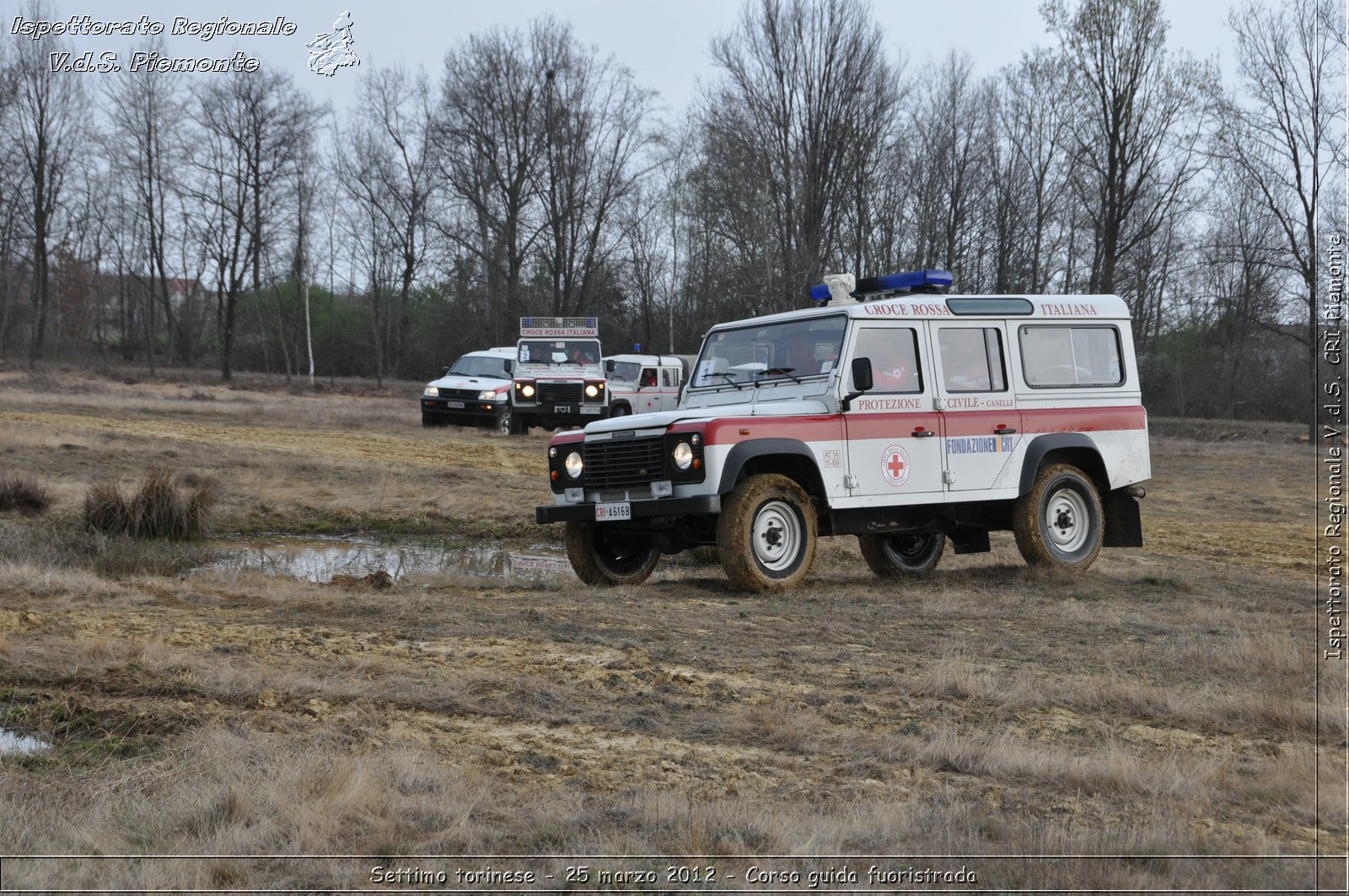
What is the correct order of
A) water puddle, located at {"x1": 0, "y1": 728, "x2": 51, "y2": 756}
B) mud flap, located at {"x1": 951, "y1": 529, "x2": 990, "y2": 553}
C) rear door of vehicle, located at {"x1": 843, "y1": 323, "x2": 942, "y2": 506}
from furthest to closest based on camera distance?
mud flap, located at {"x1": 951, "y1": 529, "x2": 990, "y2": 553} → rear door of vehicle, located at {"x1": 843, "y1": 323, "x2": 942, "y2": 506} → water puddle, located at {"x1": 0, "y1": 728, "x2": 51, "y2": 756}

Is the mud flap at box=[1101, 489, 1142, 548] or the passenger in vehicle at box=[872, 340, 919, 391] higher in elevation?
the passenger in vehicle at box=[872, 340, 919, 391]

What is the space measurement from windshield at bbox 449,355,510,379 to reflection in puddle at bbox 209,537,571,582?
16096mm

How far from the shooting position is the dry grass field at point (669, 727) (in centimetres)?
406

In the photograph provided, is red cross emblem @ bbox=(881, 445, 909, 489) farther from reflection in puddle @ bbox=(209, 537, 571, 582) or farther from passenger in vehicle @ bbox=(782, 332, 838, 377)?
reflection in puddle @ bbox=(209, 537, 571, 582)

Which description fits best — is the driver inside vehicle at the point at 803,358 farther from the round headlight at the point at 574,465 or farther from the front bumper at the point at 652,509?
the round headlight at the point at 574,465

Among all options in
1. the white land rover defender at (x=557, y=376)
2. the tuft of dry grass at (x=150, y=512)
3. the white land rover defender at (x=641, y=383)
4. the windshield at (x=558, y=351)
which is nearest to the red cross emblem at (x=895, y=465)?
the tuft of dry grass at (x=150, y=512)

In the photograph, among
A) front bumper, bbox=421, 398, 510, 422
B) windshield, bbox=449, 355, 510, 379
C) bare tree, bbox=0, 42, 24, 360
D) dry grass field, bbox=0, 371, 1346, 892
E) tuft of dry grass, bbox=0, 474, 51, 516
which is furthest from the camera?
bare tree, bbox=0, 42, 24, 360

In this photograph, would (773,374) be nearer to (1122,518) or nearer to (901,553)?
(901,553)

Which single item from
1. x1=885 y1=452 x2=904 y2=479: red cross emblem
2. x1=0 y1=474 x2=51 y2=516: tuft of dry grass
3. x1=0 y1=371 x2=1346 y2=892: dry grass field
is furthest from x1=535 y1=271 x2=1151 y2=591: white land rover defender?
x1=0 y1=474 x2=51 y2=516: tuft of dry grass

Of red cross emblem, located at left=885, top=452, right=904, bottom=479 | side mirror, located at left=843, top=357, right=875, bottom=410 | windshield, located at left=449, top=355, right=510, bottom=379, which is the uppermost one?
windshield, located at left=449, top=355, right=510, bottom=379

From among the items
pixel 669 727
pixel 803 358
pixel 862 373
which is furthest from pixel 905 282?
pixel 669 727

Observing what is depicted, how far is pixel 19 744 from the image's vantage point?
17.7ft

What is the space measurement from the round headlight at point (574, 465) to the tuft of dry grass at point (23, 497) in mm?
7000

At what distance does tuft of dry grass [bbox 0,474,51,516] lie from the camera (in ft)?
45.3
